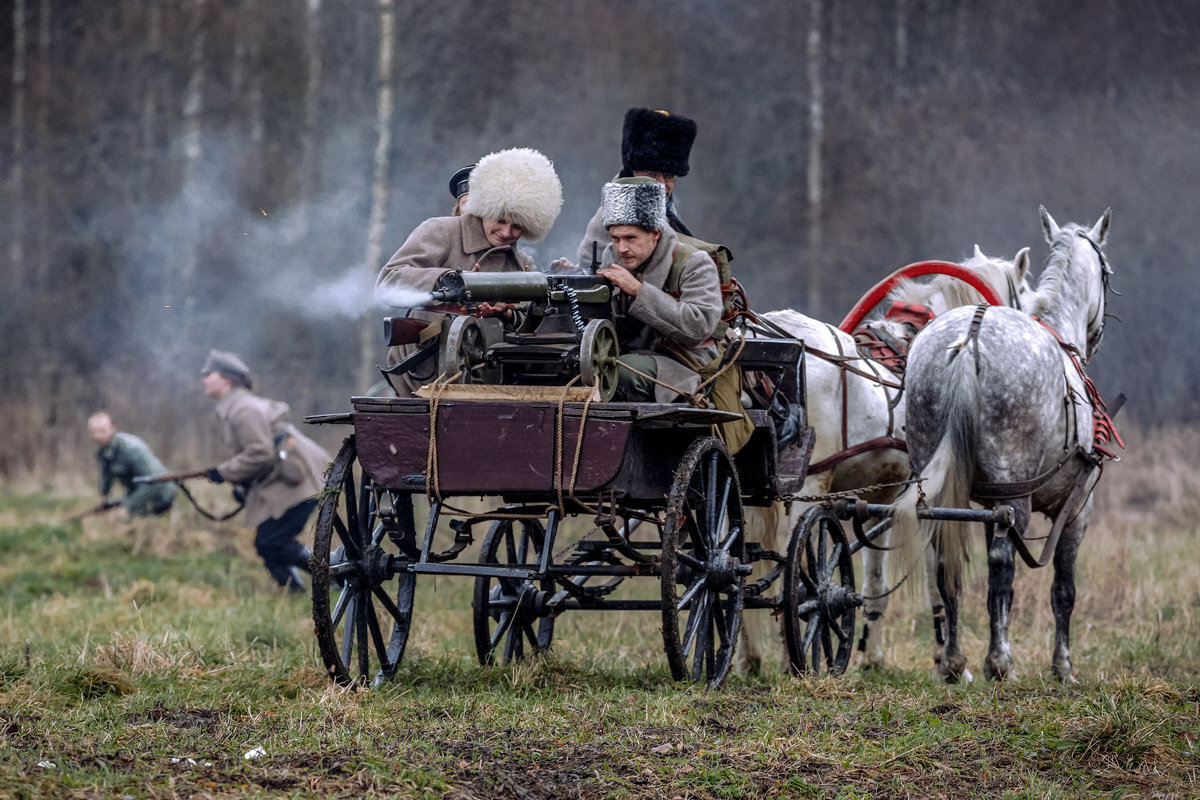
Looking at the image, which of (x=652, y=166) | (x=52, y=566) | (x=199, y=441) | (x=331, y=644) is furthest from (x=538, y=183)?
(x=199, y=441)

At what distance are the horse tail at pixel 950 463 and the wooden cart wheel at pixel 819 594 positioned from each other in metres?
0.33

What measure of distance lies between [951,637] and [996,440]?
111 cm

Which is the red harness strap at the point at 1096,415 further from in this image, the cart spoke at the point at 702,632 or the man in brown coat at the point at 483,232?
the man in brown coat at the point at 483,232

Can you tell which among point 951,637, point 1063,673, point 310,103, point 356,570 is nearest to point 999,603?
point 951,637

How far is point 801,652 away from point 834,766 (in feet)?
6.42

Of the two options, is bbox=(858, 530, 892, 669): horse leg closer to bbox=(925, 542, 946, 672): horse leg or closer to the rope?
bbox=(925, 542, 946, 672): horse leg

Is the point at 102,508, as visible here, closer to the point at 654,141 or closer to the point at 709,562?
the point at 654,141

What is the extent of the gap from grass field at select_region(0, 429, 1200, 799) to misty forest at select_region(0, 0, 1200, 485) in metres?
11.0

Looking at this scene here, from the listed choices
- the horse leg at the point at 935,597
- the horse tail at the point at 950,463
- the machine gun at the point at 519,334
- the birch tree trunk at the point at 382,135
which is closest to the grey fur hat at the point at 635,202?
the machine gun at the point at 519,334

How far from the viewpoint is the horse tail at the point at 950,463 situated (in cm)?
662

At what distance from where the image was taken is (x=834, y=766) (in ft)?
14.4

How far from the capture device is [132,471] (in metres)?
12.6

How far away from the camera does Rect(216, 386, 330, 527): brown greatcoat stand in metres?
10.7

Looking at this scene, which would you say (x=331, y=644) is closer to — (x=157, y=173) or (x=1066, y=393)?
(x=1066, y=393)
